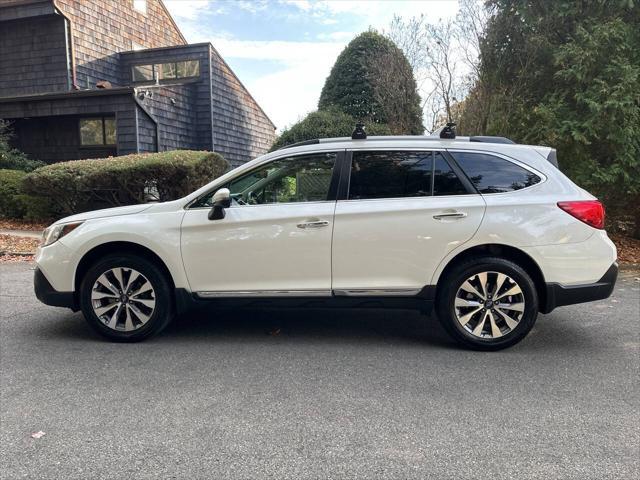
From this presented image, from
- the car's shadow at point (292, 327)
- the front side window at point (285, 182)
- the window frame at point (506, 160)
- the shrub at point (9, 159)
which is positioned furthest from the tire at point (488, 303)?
the shrub at point (9, 159)

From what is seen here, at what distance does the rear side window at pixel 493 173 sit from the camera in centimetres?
433

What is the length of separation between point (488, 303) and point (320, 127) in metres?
9.53

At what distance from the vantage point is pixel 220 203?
4316 mm

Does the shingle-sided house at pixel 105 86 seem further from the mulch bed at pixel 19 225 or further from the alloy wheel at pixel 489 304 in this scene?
the alloy wheel at pixel 489 304

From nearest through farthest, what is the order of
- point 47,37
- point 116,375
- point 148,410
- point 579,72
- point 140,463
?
point 140,463 → point 148,410 → point 116,375 → point 579,72 → point 47,37

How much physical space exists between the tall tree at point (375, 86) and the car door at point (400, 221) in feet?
25.7

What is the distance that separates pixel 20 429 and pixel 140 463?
3.01 ft

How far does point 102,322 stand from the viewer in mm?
4527

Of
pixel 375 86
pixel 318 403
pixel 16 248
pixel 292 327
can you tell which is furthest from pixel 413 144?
pixel 375 86

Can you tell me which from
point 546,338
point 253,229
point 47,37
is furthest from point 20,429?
point 47,37

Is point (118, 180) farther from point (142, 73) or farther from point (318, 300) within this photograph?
point (142, 73)

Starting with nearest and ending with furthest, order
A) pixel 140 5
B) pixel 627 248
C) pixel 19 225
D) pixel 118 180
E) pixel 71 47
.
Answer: pixel 627 248 → pixel 118 180 → pixel 19 225 → pixel 71 47 → pixel 140 5

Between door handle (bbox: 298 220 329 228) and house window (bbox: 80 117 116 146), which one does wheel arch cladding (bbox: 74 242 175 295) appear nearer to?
door handle (bbox: 298 220 329 228)

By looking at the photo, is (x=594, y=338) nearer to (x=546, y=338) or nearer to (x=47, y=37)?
(x=546, y=338)
